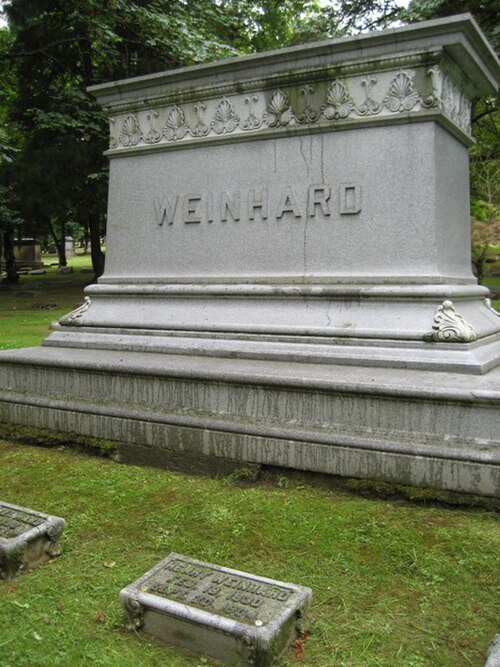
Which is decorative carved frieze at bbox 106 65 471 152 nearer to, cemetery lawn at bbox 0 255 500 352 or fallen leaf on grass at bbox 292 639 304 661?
fallen leaf on grass at bbox 292 639 304 661

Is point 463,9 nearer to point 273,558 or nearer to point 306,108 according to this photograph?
point 306,108

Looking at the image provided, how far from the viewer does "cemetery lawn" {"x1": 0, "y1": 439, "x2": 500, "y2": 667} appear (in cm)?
242

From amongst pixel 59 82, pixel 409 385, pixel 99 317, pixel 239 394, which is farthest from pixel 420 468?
pixel 59 82

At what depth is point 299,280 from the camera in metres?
5.04

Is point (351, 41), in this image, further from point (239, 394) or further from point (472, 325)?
point (239, 394)

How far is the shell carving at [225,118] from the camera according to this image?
5.37m

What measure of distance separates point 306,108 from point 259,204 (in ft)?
2.80

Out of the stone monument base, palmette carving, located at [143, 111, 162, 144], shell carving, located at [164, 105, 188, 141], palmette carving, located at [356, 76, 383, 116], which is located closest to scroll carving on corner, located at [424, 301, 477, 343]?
the stone monument base

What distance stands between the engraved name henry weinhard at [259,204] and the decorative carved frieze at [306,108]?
1.64 feet

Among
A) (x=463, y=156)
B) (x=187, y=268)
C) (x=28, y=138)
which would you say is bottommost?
(x=187, y=268)

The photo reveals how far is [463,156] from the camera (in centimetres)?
541

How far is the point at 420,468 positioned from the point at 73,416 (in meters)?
2.74

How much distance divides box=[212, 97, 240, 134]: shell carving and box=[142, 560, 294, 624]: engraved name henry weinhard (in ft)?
12.7

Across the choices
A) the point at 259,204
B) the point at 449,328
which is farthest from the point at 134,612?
the point at 259,204
